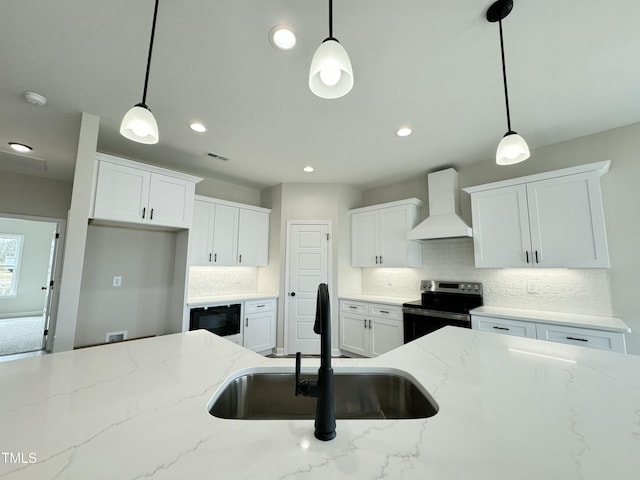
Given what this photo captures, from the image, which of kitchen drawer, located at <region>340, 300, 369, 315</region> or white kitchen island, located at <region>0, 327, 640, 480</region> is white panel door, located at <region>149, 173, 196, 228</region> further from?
kitchen drawer, located at <region>340, 300, 369, 315</region>

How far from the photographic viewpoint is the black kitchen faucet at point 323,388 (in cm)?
68

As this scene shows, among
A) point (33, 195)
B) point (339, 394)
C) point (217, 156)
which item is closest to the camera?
point (339, 394)

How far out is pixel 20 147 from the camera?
317cm

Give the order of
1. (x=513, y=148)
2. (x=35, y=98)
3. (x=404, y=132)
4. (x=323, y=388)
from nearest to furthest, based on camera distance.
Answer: (x=323, y=388) < (x=513, y=148) < (x=35, y=98) < (x=404, y=132)

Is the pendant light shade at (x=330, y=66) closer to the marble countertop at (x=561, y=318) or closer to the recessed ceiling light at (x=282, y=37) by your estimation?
the recessed ceiling light at (x=282, y=37)

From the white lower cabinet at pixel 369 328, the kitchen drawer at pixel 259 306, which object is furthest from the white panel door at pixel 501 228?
the kitchen drawer at pixel 259 306

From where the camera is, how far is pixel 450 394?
3.03 feet

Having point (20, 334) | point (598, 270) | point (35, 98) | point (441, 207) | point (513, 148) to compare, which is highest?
point (35, 98)

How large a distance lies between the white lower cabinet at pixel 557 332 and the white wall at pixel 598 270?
522 mm

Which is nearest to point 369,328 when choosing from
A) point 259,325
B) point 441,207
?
point 259,325

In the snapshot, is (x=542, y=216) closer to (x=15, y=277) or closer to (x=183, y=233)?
(x=183, y=233)

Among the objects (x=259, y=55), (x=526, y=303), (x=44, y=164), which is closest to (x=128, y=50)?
(x=259, y=55)

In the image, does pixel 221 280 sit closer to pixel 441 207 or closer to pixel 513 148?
pixel 441 207

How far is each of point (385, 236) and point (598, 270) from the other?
7.54ft
